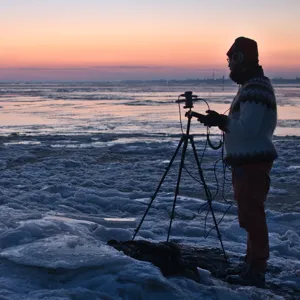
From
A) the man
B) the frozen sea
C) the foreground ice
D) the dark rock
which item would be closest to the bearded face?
the man

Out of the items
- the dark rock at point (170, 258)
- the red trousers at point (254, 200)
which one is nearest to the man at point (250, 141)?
the red trousers at point (254, 200)

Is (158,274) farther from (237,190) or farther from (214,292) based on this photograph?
(237,190)

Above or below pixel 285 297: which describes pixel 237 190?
above

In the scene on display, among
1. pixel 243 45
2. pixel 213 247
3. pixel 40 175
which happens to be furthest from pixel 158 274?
pixel 40 175

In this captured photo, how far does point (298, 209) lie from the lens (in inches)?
295

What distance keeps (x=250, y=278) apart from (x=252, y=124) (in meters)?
1.43

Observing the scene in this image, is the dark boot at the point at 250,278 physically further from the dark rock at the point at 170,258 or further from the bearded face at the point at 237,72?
the bearded face at the point at 237,72

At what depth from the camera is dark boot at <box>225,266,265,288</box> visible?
411cm

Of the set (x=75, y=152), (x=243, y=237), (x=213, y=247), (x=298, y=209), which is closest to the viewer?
(x=213, y=247)

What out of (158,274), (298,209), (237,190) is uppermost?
(237,190)

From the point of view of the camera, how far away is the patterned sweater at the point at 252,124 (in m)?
3.78

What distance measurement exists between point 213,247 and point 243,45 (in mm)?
2540

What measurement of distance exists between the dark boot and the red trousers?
0.06 m

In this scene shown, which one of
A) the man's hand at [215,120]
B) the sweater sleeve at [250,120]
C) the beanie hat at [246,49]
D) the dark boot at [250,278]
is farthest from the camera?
the dark boot at [250,278]
